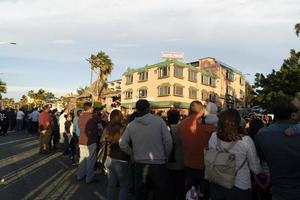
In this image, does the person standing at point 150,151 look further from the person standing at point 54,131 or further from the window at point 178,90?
the window at point 178,90

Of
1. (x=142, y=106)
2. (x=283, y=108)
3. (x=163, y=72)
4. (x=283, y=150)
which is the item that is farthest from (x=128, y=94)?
(x=283, y=150)

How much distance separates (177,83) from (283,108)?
49.2 m

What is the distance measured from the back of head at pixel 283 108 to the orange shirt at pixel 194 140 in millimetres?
1649

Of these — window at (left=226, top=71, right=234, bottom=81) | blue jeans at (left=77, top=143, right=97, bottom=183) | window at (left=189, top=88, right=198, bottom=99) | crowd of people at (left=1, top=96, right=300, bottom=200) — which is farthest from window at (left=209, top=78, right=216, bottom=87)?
crowd of people at (left=1, top=96, right=300, bottom=200)

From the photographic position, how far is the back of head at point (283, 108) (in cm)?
373

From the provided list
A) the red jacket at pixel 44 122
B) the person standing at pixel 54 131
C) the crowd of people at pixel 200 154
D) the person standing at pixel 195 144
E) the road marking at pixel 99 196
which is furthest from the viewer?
the person standing at pixel 54 131

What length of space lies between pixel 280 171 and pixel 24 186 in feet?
21.3

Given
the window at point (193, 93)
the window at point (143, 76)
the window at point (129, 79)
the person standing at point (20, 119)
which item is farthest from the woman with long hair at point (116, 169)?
the window at point (129, 79)

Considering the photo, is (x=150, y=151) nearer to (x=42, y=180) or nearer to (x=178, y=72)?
(x=42, y=180)

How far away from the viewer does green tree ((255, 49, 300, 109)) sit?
118ft

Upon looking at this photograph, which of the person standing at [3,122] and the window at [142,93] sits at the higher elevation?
the window at [142,93]

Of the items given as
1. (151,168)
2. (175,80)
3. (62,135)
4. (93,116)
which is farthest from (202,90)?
(151,168)

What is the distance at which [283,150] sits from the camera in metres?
3.62

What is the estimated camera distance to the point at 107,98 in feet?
232
